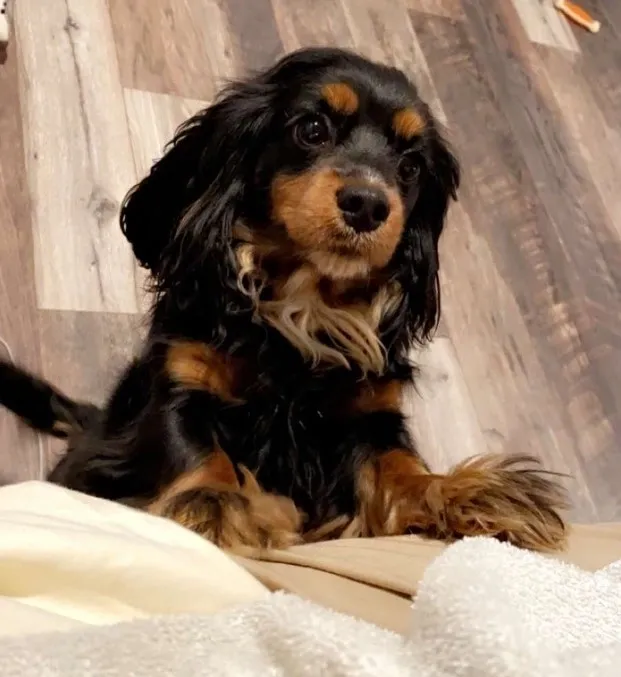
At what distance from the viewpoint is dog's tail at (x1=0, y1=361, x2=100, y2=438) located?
52.7 inches

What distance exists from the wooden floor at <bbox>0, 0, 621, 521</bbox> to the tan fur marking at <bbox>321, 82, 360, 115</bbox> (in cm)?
58

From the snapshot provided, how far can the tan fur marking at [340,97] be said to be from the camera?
113 cm

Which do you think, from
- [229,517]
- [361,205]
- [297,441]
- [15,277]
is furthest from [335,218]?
[15,277]

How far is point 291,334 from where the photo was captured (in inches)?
44.6

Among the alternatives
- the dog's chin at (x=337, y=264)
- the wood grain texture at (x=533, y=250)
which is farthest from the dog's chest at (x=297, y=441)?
the wood grain texture at (x=533, y=250)

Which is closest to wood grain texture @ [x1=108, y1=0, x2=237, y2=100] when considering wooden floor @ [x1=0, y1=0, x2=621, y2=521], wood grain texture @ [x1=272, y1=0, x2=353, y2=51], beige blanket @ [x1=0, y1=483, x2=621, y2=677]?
wooden floor @ [x1=0, y1=0, x2=621, y2=521]

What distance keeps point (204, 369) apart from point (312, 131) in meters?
0.34

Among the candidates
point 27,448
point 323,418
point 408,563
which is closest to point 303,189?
point 323,418

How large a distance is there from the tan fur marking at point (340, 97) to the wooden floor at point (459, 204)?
580 mm

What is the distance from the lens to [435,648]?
0.49 m

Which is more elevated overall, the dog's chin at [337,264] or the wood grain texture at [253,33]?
the wood grain texture at [253,33]

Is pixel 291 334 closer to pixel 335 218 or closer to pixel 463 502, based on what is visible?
pixel 335 218

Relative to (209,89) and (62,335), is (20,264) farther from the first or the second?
(209,89)

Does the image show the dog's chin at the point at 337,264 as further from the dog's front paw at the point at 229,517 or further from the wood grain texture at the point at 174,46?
the wood grain texture at the point at 174,46
